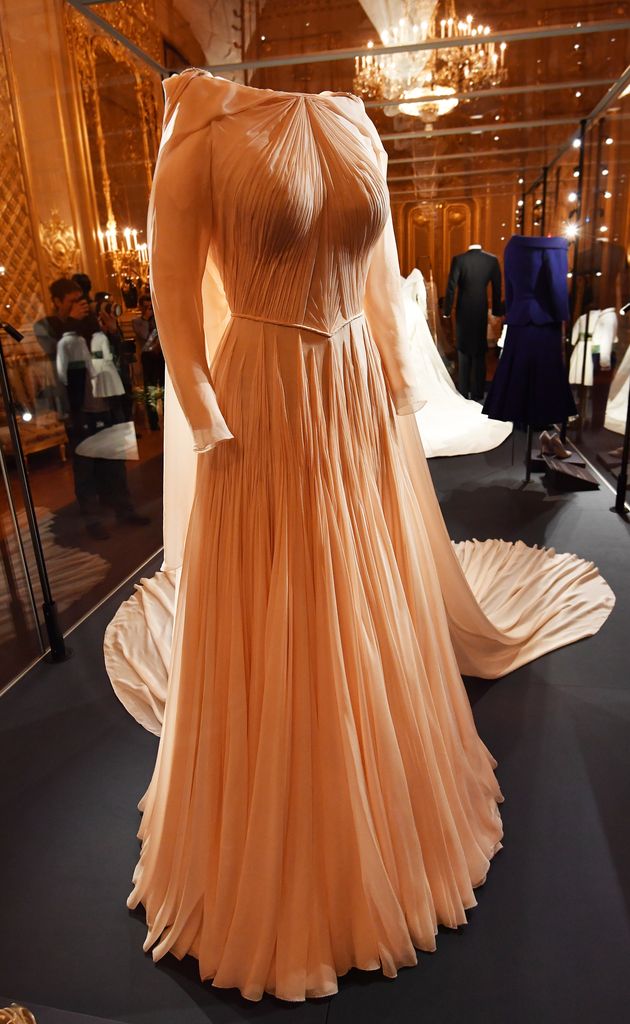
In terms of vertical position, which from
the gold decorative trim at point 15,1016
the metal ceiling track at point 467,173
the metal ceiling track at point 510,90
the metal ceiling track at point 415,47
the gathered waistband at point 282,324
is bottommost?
the gold decorative trim at point 15,1016

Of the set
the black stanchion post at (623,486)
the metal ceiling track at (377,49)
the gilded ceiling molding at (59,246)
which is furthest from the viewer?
the black stanchion post at (623,486)

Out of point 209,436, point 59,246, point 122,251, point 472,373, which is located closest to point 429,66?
point 122,251

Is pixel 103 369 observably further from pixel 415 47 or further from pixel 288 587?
pixel 288 587

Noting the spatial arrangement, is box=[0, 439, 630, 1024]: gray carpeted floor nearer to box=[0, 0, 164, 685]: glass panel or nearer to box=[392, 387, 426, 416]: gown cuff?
box=[0, 0, 164, 685]: glass panel

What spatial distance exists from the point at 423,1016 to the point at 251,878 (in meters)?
0.41

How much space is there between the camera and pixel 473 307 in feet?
18.0

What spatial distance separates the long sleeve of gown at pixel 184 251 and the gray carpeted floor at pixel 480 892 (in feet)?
3.66

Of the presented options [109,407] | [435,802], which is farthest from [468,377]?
[435,802]

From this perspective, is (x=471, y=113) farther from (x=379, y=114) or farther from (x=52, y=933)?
(x=52, y=933)

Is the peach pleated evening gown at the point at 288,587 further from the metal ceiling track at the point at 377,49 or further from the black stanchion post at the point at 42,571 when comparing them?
the metal ceiling track at the point at 377,49

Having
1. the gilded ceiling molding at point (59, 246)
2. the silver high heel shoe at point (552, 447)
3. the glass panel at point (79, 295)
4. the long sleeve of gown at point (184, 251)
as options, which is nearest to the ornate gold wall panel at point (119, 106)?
the glass panel at point (79, 295)

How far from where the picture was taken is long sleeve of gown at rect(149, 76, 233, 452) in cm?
124

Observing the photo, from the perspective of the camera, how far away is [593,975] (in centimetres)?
138

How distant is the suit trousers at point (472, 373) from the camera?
18.6 ft
